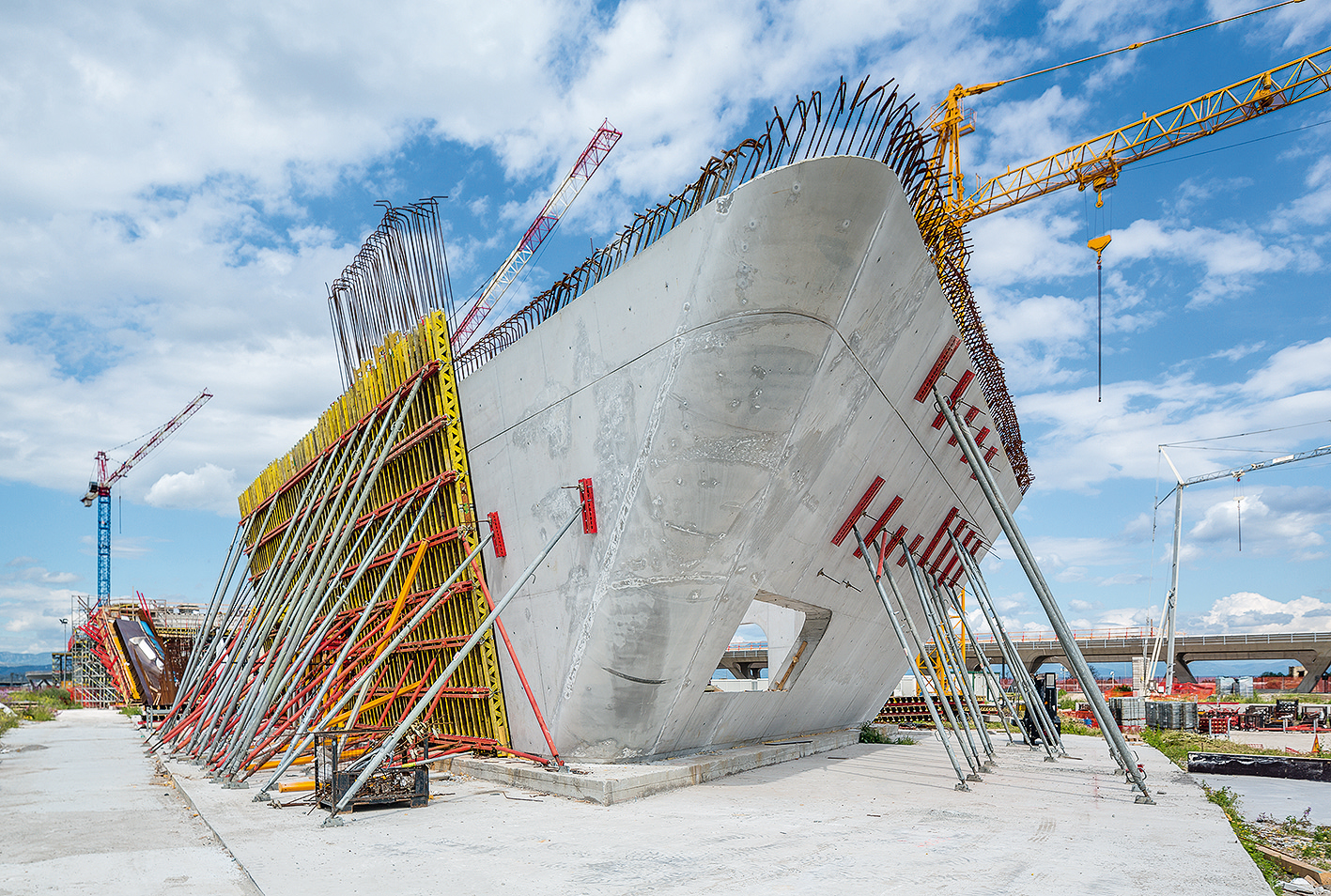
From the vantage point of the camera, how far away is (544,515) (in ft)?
41.7

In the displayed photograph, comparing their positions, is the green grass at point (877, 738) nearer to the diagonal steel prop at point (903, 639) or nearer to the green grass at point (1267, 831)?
the green grass at point (1267, 831)

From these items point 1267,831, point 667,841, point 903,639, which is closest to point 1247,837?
point 1267,831

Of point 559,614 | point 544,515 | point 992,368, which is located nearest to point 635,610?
point 559,614

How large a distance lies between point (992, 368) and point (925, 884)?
12.5 meters

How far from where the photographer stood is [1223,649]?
56.7 m

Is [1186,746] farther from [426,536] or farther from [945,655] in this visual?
[426,536]

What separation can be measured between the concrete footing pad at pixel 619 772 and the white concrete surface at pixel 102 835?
3.77 m

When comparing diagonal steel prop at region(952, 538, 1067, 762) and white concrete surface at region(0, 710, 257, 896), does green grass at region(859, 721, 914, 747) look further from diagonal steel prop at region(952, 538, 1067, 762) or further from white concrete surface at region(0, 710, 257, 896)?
white concrete surface at region(0, 710, 257, 896)

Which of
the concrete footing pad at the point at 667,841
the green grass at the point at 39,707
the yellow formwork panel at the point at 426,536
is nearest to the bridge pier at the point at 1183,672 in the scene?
the concrete footing pad at the point at 667,841

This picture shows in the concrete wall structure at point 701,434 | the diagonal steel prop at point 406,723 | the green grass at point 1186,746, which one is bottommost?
the green grass at point 1186,746

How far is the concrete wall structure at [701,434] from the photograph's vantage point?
10.4m

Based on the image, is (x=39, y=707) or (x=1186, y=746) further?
(x=39, y=707)

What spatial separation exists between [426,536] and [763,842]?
28.9 feet

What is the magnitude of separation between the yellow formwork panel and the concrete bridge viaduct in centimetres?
4887
